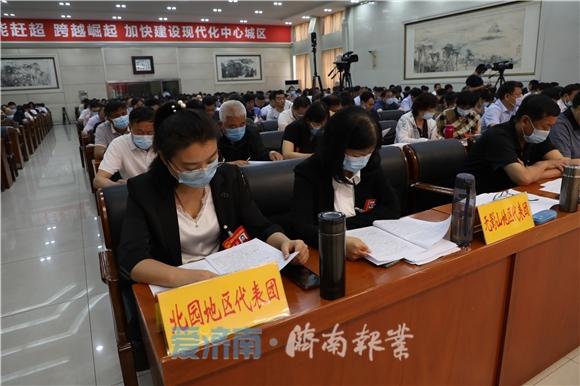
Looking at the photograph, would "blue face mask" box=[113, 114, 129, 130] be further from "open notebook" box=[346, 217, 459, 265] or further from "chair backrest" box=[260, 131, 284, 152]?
"open notebook" box=[346, 217, 459, 265]

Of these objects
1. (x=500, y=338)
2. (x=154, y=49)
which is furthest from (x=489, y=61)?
(x=154, y=49)

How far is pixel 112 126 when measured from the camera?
3637mm

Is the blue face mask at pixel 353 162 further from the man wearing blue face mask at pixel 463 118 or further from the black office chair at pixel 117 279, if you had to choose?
the man wearing blue face mask at pixel 463 118

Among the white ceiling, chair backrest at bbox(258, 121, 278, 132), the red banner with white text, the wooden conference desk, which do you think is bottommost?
the wooden conference desk

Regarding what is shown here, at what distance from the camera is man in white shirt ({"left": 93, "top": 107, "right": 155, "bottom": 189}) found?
7.89ft

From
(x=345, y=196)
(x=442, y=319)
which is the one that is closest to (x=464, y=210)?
(x=442, y=319)

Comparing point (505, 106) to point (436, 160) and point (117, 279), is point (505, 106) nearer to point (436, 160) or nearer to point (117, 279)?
point (436, 160)

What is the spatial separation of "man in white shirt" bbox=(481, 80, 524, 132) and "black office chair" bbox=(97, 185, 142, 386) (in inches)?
146

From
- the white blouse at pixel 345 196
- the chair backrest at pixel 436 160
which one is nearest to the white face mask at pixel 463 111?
the chair backrest at pixel 436 160

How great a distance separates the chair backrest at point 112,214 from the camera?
4.93 ft

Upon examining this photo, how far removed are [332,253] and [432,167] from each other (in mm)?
1720

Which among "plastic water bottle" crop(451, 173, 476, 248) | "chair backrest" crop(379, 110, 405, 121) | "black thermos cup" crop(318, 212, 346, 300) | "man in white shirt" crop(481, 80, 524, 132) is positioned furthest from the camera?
"chair backrest" crop(379, 110, 405, 121)

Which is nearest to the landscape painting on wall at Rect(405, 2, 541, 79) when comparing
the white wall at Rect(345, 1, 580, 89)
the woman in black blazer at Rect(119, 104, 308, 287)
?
the white wall at Rect(345, 1, 580, 89)

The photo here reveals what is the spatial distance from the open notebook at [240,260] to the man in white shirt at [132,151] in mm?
1504
